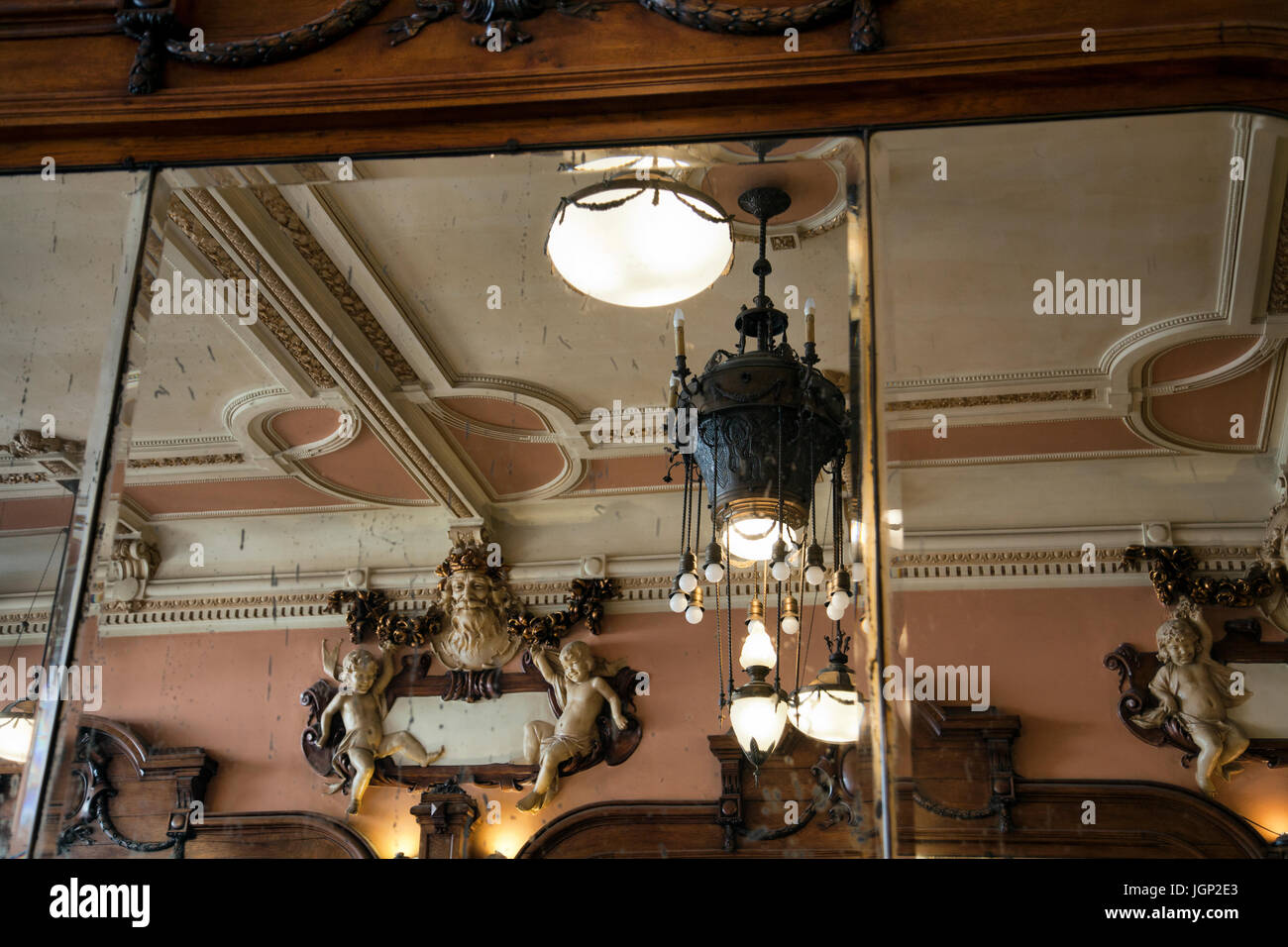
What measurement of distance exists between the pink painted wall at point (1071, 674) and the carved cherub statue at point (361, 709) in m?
1.89

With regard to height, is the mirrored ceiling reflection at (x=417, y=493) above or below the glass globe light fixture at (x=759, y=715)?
above

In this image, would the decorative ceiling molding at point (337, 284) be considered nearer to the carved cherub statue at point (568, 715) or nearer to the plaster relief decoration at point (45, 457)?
the plaster relief decoration at point (45, 457)

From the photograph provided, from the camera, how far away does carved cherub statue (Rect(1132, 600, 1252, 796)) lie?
152 inches

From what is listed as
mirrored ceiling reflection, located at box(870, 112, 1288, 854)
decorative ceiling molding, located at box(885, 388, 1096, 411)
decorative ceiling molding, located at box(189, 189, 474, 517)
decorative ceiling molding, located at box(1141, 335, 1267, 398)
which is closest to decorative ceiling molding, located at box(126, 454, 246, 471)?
decorative ceiling molding, located at box(189, 189, 474, 517)

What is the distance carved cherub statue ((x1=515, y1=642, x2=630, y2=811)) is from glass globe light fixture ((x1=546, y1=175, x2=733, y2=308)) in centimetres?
236

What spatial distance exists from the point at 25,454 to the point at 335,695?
2053mm

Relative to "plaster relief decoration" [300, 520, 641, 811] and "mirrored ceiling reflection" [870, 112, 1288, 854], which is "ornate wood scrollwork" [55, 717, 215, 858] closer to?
"plaster relief decoration" [300, 520, 641, 811]

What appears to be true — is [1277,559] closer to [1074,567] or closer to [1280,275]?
[1074,567]

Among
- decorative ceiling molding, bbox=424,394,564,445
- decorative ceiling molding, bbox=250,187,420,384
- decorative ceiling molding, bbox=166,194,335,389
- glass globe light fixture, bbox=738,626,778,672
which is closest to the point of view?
decorative ceiling molding, bbox=166,194,335,389

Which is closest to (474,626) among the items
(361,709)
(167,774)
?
(361,709)

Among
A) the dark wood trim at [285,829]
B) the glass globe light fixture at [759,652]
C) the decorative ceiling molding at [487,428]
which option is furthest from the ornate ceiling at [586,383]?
the dark wood trim at [285,829]

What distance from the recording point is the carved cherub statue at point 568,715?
391cm
